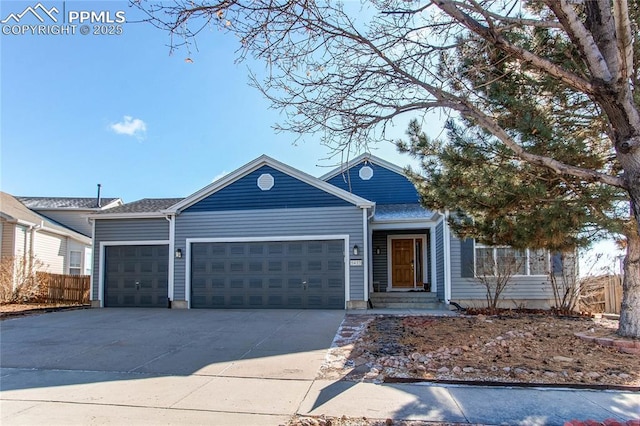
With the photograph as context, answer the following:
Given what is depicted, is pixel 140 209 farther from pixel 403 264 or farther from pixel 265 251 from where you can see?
pixel 403 264

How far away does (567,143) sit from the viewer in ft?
19.6

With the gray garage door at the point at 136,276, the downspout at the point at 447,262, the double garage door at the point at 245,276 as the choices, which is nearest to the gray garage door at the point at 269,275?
the double garage door at the point at 245,276

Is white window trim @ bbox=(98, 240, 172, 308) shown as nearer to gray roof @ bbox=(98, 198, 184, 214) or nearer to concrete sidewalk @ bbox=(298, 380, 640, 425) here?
gray roof @ bbox=(98, 198, 184, 214)

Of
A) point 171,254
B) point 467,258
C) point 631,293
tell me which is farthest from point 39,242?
point 631,293

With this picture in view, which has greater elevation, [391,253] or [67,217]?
[67,217]

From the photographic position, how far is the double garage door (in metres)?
12.3

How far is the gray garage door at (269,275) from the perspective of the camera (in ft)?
40.3

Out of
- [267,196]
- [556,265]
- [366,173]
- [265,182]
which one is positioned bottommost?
[556,265]

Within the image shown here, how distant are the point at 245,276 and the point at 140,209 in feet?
14.9

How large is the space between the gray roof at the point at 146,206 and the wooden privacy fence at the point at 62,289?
334 cm

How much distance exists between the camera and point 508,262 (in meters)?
11.3

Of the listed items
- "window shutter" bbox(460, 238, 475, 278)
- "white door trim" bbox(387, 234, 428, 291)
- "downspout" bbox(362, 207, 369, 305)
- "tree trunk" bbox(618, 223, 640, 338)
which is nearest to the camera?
"tree trunk" bbox(618, 223, 640, 338)

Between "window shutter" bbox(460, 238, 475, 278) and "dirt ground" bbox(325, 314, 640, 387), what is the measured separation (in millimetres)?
2743

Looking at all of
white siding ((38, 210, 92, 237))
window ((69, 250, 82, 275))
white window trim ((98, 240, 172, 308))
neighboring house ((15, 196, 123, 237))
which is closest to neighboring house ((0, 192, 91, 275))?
window ((69, 250, 82, 275))
